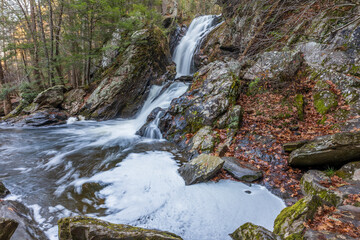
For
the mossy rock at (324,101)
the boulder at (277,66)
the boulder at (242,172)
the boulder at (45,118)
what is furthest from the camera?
the boulder at (45,118)

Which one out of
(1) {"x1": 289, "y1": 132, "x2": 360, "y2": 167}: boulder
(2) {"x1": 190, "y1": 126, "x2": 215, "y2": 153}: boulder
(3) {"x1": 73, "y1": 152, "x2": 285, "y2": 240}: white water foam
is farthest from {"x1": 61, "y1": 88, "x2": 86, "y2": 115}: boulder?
(1) {"x1": 289, "y1": 132, "x2": 360, "y2": 167}: boulder

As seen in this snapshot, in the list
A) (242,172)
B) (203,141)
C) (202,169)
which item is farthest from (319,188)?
(203,141)

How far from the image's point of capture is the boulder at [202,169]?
4.80m

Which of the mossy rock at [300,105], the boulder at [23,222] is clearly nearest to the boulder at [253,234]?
the boulder at [23,222]

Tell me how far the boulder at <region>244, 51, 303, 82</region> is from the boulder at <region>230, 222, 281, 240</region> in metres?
6.56

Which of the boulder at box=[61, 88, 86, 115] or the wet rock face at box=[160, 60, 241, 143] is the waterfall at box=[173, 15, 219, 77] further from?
the boulder at box=[61, 88, 86, 115]

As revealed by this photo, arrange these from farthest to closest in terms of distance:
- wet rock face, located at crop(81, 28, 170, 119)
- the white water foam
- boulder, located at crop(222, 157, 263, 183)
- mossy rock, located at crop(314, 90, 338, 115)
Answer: wet rock face, located at crop(81, 28, 170, 119) → mossy rock, located at crop(314, 90, 338, 115) → boulder, located at crop(222, 157, 263, 183) → the white water foam

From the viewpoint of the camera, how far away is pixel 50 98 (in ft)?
39.5

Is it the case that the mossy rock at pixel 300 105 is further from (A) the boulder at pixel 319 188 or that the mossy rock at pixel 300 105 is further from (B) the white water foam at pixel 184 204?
(B) the white water foam at pixel 184 204

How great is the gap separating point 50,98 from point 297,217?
14.6 m

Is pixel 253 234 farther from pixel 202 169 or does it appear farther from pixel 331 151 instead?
pixel 331 151

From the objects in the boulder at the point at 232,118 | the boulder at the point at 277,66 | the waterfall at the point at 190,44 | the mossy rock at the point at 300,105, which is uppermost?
the waterfall at the point at 190,44

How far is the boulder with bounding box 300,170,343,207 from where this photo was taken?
3.27 metres

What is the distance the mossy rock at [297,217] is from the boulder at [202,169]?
6.51 feet
